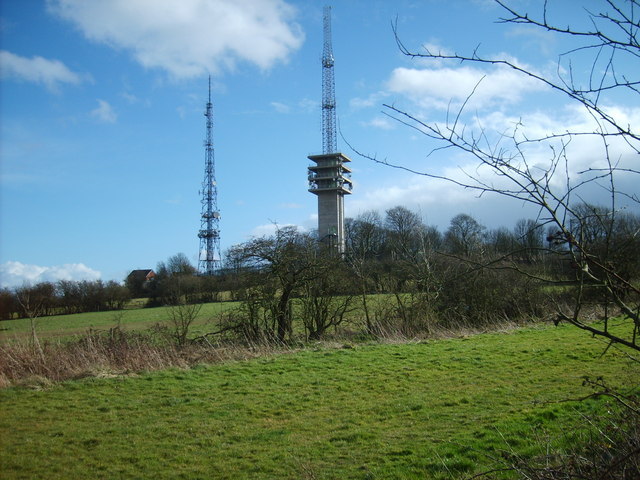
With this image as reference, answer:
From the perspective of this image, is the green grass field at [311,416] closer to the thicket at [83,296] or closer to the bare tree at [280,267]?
the bare tree at [280,267]

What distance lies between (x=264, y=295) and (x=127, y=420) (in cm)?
939

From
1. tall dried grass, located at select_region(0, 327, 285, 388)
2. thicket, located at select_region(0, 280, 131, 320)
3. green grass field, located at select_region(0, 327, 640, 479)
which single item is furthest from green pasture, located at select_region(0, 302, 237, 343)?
green grass field, located at select_region(0, 327, 640, 479)

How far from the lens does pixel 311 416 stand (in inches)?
320

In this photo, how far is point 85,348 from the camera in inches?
548

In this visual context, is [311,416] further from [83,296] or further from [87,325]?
[83,296]

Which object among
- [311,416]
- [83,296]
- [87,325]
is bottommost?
[311,416]

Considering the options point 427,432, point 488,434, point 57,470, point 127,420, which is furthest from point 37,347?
point 488,434

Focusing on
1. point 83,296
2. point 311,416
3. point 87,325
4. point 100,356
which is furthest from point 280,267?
point 83,296

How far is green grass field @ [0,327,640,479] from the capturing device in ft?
19.2

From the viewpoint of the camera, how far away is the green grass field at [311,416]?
19.2ft

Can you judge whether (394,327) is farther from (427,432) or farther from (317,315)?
(427,432)

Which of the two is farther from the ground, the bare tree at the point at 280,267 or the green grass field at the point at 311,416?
the bare tree at the point at 280,267

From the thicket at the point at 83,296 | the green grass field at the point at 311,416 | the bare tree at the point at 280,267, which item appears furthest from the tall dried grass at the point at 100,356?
the thicket at the point at 83,296

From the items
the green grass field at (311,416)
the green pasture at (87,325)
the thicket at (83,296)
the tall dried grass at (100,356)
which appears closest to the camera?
the green grass field at (311,416)
